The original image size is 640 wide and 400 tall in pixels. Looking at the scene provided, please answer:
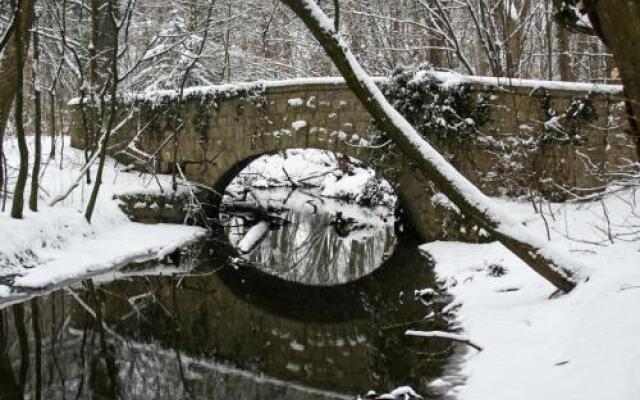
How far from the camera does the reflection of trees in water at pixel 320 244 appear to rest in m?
9.67

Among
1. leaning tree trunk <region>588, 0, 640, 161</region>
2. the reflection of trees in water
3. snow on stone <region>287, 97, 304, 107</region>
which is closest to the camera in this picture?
leaning tree trunk <region>588, 0, 640, 161</region>

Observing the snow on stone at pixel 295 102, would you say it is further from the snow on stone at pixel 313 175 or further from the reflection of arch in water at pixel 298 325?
the snow on stone at pixel 313 175

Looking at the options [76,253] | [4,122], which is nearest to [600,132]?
[76,253]

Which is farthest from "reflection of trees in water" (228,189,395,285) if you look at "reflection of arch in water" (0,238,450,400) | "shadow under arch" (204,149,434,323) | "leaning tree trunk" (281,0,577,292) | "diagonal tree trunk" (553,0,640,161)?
"diagonal tree trunk" (553,0,640,161)

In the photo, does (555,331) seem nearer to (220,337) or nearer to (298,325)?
(298,325)

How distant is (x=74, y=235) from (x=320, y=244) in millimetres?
4496

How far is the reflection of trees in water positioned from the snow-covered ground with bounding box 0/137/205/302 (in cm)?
157

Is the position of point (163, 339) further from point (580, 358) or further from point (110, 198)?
point (110, 198)

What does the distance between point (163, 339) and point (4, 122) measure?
4.20m

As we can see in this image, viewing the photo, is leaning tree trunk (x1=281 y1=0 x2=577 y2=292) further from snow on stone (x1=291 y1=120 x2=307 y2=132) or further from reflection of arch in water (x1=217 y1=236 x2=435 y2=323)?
snow on stone (x1=291 y1=120 x2=307 y2=132)

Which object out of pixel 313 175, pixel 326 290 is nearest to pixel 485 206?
pixel 326 290

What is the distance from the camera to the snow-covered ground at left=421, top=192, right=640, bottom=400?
3449 mm

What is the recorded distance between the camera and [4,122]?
8102 mm

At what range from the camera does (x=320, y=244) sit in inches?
459
